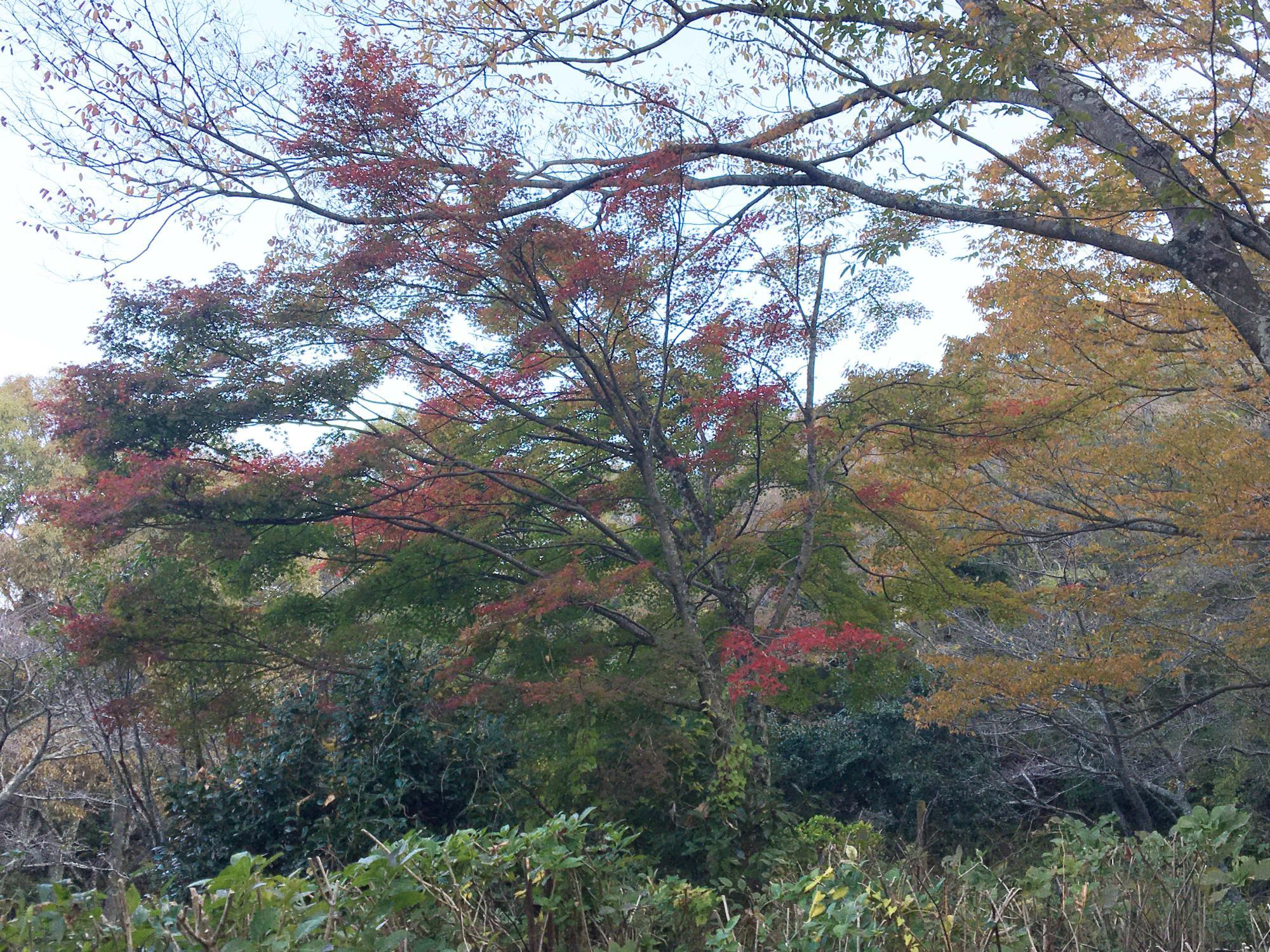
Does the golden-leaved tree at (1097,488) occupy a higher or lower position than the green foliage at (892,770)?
higher

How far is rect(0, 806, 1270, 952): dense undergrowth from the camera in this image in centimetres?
200

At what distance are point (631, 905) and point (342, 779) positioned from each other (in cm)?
316

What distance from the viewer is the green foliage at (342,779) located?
216 inches

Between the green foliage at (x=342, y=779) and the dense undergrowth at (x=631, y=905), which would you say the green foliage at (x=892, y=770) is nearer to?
the green foliage at (x=342, y=779)

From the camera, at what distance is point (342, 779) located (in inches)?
219

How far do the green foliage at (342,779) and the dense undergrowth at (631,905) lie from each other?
256 centimetres

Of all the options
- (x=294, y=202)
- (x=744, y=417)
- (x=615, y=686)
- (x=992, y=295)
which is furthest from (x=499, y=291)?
(x=992, y=295)

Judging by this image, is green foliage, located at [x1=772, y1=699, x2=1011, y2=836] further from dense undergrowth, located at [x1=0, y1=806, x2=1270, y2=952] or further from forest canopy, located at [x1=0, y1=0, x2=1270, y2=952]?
dense undergrowth, located at [x1=0, y1=806, x2=1270, y2=952]

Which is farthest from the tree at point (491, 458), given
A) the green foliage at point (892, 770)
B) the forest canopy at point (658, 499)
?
the green foliage at point (892, 770)

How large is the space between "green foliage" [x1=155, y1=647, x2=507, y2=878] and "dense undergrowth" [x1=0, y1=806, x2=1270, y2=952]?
2557 mm

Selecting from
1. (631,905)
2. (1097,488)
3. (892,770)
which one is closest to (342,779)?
(631,905)

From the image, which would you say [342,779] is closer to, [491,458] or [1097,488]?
[491,458]

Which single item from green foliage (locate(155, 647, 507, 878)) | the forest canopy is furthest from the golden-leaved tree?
green foliage (locate(155, 647, 507, 878))

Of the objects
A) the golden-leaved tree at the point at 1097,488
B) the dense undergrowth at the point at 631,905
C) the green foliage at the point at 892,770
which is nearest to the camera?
the dense undergrowth at the point at 631,905
